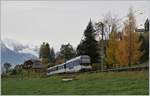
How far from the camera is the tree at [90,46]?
45406 mm

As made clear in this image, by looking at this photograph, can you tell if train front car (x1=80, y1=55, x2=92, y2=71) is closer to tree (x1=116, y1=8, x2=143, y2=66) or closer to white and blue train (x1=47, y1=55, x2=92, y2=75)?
white and blue train (x1=47, y1=55, x2=92, y2=75)

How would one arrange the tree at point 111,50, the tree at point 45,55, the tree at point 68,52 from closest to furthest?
the tree at point 111,50
the tree at point 45,55
the tree at point 68,52

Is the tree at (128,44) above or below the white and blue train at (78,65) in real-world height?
above

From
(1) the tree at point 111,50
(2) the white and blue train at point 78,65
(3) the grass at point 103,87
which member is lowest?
(3) the grass at point 103,87

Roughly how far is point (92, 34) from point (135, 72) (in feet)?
92.9

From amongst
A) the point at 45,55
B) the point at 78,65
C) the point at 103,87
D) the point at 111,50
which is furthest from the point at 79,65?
the point at 103,87

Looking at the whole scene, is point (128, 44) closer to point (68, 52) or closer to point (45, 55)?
point (45, 55)

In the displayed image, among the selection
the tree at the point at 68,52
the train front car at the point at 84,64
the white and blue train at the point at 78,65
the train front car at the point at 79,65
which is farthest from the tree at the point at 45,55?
the train front car at the point at 84,64

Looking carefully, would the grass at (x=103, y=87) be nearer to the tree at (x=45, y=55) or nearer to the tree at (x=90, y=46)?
the tree at (x=90, y=46)

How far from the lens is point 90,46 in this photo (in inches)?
1838

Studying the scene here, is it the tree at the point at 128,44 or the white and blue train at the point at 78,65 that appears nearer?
the tree at the point at 128,44

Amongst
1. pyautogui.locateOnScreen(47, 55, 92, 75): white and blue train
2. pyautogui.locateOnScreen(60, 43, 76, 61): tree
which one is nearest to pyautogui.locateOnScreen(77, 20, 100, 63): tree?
pyautogui.locateOnScreen(60, 43, 76, 61): tree

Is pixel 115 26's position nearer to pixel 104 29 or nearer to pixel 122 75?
pixel 104 29

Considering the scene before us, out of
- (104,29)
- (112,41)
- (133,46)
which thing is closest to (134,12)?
(133,46)
